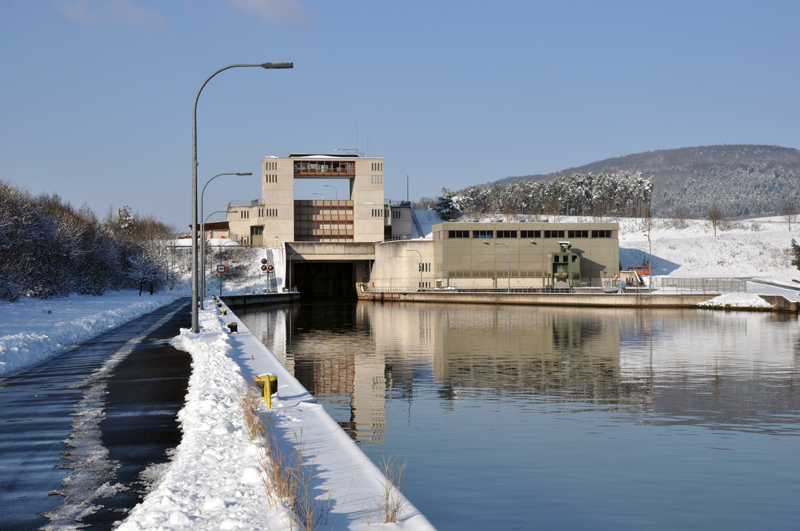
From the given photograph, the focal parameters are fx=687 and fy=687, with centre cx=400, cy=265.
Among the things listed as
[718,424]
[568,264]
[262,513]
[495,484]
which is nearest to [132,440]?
[262,513]

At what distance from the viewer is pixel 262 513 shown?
24.0 ft

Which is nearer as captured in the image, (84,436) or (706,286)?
(84,436)

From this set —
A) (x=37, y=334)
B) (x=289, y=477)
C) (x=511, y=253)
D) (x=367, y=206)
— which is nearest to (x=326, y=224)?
(x=367, y=206)

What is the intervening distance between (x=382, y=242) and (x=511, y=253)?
22.8 m

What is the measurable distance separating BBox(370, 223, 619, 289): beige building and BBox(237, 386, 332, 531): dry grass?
298ft

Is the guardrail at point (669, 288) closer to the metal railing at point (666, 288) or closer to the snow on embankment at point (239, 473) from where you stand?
the metal railing at point (666, 288)

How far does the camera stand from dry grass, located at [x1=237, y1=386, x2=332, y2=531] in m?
7.11

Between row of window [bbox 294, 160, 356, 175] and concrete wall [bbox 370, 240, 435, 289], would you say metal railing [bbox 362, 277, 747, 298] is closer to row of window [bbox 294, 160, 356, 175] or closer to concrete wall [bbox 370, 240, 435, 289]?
concrete wall [bbox 370, 240, 435, 289]

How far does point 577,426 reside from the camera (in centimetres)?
1627

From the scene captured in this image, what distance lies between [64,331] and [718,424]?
2617 centimetres

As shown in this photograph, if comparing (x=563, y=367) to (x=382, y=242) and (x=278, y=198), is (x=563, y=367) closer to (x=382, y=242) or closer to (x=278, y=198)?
(x=382, y=242)

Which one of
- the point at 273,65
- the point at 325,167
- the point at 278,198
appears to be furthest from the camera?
the point at 325,167

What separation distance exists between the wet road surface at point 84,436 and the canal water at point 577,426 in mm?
4136

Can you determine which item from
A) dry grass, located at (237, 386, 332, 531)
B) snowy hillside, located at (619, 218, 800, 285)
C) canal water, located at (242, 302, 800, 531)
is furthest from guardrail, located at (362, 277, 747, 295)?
dry grass, located at (237, 386, 332, 531)
